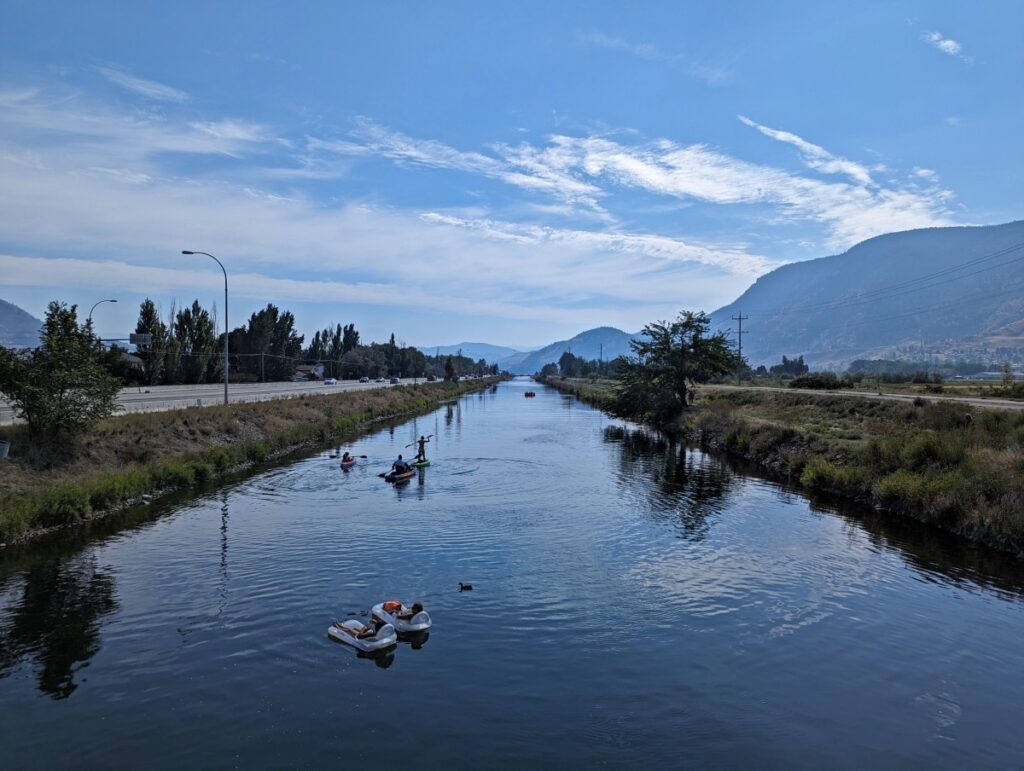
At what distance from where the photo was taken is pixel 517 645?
13.5 metres

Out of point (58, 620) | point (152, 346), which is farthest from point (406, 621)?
point (152, 346)

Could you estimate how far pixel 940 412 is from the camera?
33.4 meters

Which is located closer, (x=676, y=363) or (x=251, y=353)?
(x=676, y=363)

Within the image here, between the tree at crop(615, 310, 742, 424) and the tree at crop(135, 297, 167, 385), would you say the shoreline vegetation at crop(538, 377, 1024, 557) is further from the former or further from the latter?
the tree at crop(135, 297, 167, 385)

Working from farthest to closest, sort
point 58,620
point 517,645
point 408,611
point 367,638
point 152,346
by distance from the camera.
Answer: point 152,346, point 58,620, point 408,611, point 517,645, point 367,638

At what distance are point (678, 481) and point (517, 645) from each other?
22.4 meters

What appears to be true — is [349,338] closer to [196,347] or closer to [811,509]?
[196,347]

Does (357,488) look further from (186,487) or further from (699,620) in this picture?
(699,620)

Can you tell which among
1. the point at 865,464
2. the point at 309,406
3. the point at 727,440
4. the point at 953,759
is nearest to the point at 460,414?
the point at 309,406

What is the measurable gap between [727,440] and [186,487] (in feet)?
114

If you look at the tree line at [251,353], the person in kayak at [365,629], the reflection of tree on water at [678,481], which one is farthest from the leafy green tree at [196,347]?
the person in kayak at [365,629]

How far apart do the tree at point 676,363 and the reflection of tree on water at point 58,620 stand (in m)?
57.3

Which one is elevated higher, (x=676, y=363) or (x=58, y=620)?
(x=676, y=363)

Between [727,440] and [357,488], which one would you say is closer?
[357,488]
